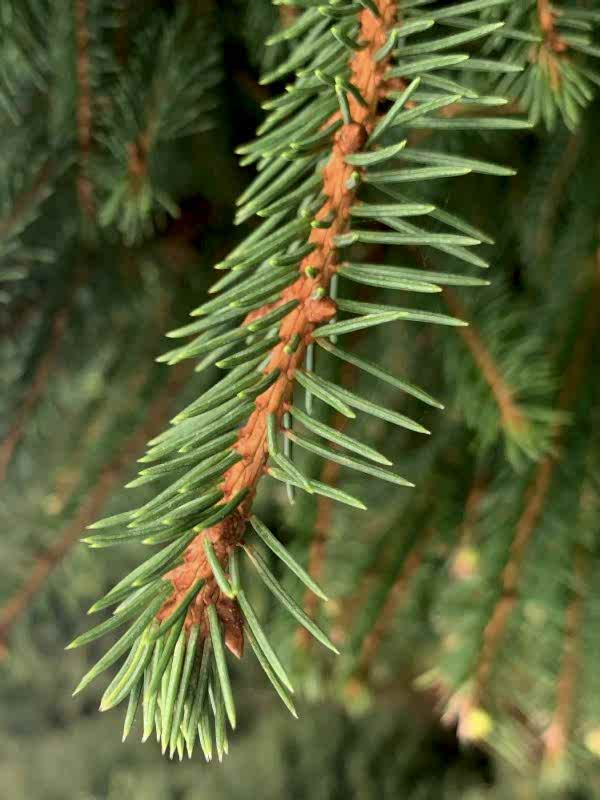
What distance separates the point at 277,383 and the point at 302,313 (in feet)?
0.07

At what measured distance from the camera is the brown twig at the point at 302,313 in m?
0.18

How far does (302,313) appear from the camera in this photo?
0.66ft

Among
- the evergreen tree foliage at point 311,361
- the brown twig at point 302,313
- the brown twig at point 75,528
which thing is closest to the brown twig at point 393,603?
the evergreen tree foliage at point 311,361

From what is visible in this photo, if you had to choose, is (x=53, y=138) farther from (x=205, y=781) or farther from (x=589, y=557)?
(x=205, y=781)

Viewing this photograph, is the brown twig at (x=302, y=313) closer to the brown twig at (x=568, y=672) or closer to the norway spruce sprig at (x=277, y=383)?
the norway spruce sprig at (x=277, y=383)

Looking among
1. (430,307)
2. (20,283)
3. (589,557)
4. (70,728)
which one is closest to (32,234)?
(20,283)

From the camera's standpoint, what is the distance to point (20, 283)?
1.50 feet

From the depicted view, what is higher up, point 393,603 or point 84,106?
point 84,106

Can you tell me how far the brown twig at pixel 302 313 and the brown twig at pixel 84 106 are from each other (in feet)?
0.54

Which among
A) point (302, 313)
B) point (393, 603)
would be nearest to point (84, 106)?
point (302, 313)

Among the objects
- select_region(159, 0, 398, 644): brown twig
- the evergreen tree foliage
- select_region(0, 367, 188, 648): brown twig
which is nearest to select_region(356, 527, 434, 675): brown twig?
the evergreen tree foliage

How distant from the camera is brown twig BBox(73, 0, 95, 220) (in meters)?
0.32

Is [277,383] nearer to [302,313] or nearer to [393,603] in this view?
[302,313]

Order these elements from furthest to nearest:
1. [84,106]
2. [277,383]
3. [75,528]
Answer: [75,528] → [84,106] → [277,383]
